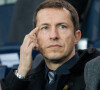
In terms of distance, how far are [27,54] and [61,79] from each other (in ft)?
1.35

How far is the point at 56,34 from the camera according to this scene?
279 centimetres

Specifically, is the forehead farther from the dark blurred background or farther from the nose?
the dark blurred background

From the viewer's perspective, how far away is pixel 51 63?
295cm

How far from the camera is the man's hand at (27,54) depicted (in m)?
2.91

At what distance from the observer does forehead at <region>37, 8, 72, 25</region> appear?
289 cm

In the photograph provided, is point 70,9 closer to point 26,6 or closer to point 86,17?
point 86,17

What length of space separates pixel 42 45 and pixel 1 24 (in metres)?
11.1

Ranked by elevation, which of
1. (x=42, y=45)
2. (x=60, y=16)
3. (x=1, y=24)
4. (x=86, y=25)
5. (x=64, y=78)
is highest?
(x=60, y=16)

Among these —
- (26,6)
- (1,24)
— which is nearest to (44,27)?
(26,6)

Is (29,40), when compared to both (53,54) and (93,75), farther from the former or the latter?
(93,75)

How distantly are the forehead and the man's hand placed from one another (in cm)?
14

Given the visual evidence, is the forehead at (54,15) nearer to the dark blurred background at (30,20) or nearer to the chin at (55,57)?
the chin at (55,57)

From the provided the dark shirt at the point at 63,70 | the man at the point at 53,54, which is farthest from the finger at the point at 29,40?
the dark shirt at the point at 63,70

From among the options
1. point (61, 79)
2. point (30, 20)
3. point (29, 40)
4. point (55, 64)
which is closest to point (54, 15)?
point (29, 40)
